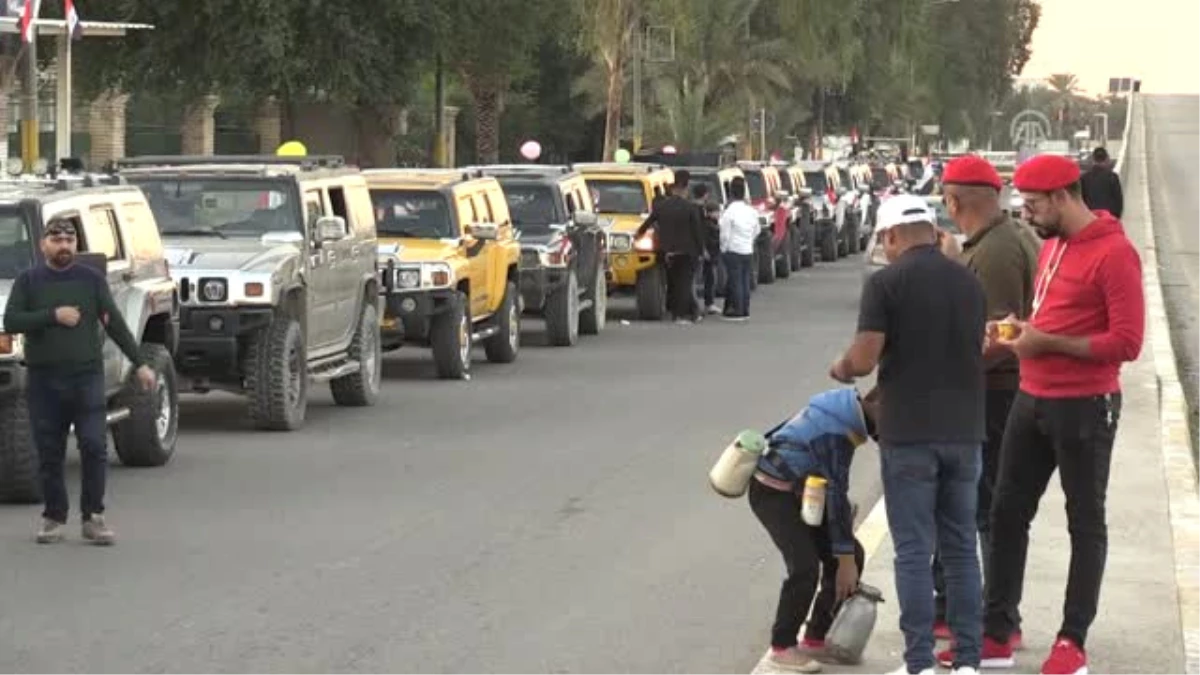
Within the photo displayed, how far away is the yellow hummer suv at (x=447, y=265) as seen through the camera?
67.8 feet

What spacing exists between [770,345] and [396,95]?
1740cm

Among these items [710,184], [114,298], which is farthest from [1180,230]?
[114,298]

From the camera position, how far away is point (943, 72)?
10850 cm

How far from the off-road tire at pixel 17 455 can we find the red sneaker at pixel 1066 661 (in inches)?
253

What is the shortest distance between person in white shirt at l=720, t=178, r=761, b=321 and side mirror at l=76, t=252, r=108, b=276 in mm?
16117

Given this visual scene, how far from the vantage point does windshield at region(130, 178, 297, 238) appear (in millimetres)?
17562

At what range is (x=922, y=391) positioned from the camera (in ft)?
26.1

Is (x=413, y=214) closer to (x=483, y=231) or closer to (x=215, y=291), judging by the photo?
(x=483, y=231)

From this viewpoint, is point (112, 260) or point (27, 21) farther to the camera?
point (27, 21)

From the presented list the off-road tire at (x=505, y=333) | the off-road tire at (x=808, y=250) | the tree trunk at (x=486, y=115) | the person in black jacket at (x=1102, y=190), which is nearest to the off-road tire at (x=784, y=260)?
the off-road tire at (x=808, y=250)

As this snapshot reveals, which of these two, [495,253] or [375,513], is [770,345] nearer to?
[495,253]

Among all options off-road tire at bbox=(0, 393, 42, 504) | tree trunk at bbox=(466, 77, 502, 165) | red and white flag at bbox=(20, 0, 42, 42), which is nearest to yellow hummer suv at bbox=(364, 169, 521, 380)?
red and white flag at bbox=(20, 0, 42, 42)

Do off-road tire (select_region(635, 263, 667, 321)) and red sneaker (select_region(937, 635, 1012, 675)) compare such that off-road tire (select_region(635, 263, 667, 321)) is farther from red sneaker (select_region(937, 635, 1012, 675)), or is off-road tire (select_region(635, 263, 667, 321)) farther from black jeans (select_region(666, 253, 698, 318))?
red sneaker (select_region(937, 635, 1012, 675))

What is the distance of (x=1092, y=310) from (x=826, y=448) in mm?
1048
